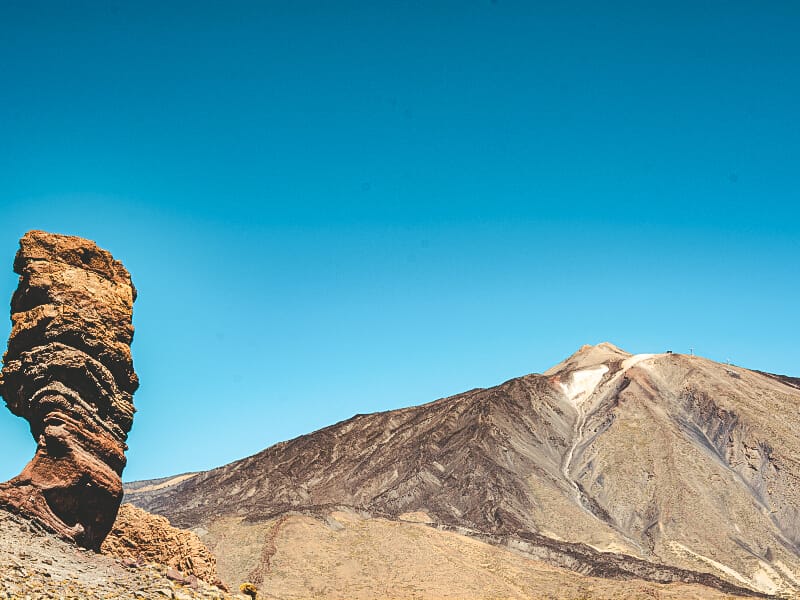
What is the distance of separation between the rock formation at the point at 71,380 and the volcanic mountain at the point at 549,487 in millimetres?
36080

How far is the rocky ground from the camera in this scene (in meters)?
12.5

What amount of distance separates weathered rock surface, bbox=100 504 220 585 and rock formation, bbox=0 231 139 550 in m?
1.17

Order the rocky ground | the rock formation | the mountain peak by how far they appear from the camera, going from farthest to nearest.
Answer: the mountain peak < the rock formation < the rocky ground

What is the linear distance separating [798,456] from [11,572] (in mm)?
108222

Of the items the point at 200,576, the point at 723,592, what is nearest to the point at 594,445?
the point at 723,592

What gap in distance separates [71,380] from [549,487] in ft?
295

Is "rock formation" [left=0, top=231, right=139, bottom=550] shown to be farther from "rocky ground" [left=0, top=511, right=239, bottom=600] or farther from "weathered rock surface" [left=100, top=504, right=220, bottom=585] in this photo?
"weathered rock surface" [left=100, top=504, right=220, bottom=585]

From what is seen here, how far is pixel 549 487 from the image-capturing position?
100 metres

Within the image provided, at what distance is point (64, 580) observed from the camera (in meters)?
13.0

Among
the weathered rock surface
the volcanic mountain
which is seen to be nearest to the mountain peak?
the volcanic mountain

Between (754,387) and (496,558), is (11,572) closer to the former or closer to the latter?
(496,558)

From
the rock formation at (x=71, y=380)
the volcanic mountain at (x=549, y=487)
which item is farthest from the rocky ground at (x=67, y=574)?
the volcanic mountain at (x=549, y=487)

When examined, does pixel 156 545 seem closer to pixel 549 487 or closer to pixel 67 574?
pixel 67 574

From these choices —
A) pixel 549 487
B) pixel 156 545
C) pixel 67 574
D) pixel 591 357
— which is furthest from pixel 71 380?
pixel 591 357
